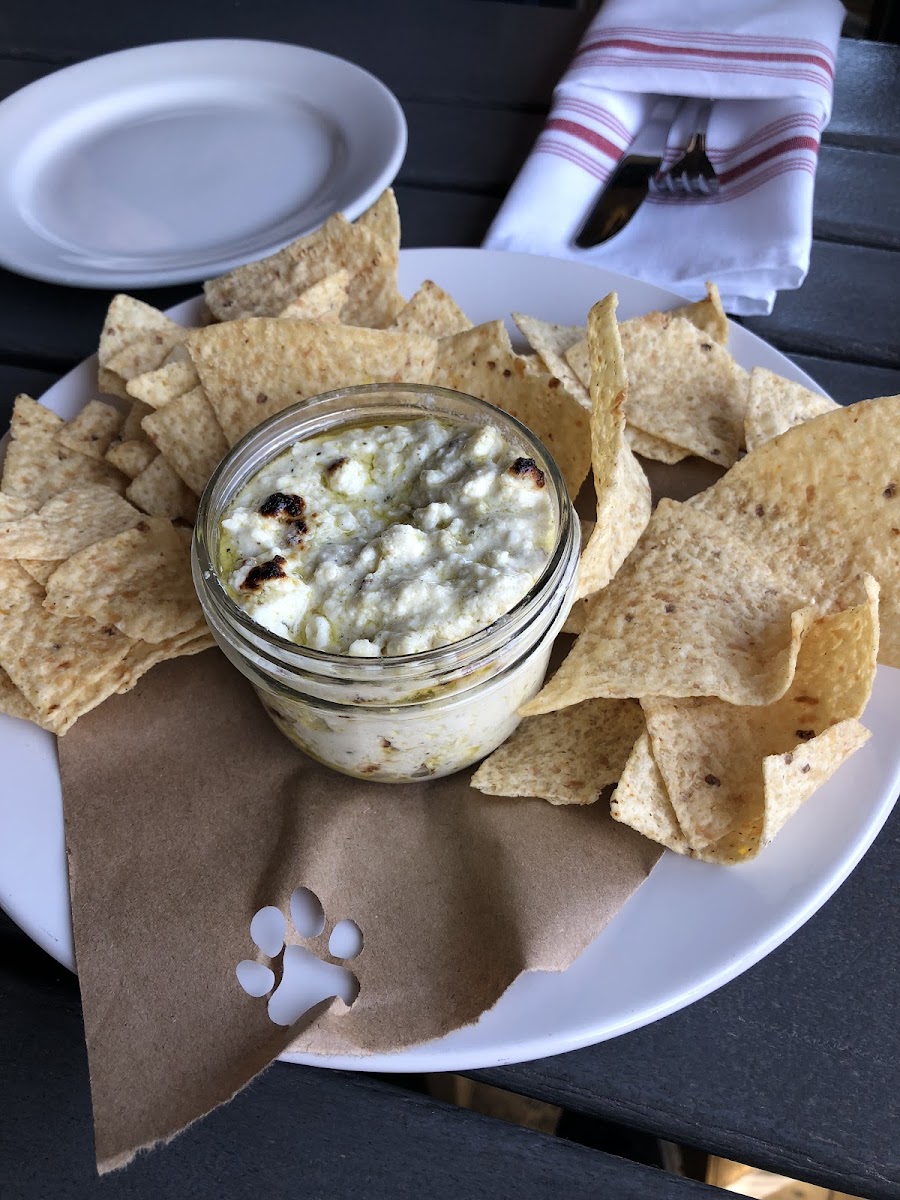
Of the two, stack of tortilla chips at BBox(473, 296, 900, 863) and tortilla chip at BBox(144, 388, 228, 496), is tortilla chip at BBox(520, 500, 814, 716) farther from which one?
tortilla chip at BBox(144, 388, 228, 496)

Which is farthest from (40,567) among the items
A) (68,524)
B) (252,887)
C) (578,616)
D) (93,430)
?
(578,616)

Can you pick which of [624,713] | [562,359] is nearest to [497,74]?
[562,359]

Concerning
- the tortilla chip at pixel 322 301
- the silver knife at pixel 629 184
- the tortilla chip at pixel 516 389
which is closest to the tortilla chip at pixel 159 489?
the tortilla chip at pixel 322 301

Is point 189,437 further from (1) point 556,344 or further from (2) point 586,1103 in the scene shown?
(2) point 586,1103

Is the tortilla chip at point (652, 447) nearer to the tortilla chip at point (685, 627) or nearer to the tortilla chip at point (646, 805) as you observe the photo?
the tortilla chip at point (685, 627)

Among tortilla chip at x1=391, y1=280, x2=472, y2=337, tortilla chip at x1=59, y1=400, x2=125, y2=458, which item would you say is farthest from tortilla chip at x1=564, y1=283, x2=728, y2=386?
tortilla chip at x1=59, y1=400, x2=125, y2=458

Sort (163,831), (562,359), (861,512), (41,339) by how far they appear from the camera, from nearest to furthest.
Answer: (163,831), (861,512), (562,359), (41,339)

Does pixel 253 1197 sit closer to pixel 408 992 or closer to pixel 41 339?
pixel 408 992
